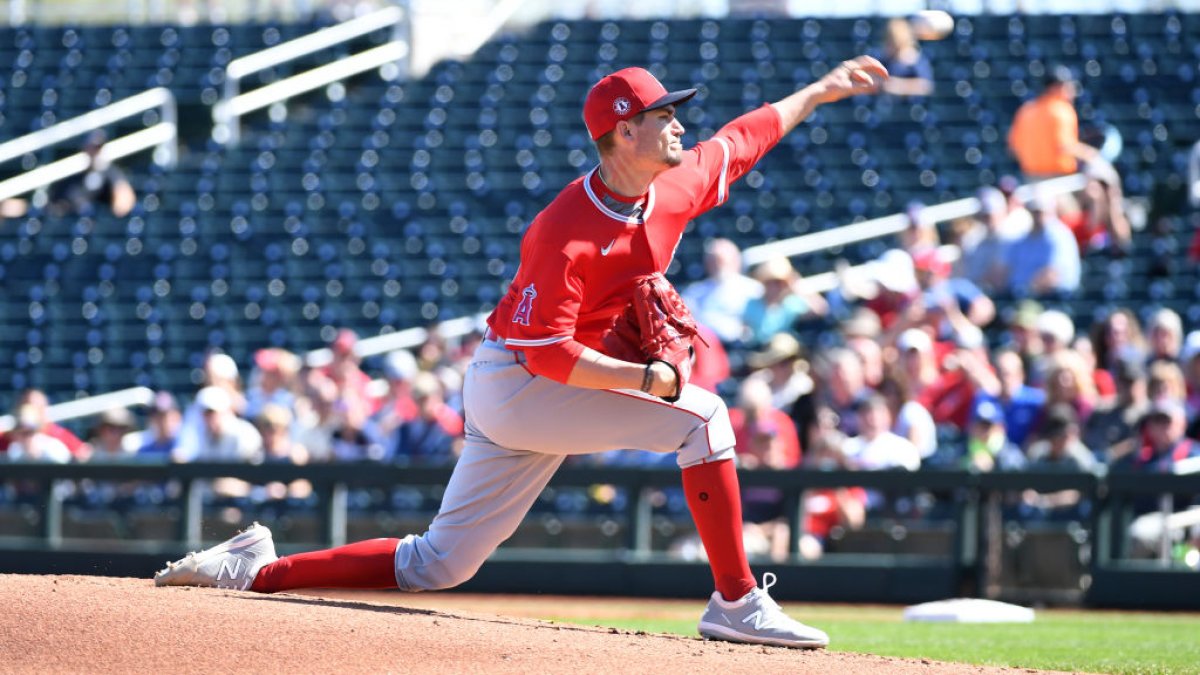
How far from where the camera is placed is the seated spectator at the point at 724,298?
13.6 meters

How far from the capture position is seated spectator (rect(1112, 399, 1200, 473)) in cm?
1070

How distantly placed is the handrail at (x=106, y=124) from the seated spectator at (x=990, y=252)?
9393 mm

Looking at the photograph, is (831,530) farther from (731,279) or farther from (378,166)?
(378,166)

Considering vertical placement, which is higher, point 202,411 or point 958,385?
point 958,385

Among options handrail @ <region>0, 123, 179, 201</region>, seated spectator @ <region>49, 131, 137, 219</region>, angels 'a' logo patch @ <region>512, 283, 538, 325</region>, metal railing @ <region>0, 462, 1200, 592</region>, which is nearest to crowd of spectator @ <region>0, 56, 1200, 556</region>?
metal railing @ <region>0, 462, 1200, 592</region>

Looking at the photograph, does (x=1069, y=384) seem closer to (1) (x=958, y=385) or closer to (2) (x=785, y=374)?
(1) (x=958, y=385)

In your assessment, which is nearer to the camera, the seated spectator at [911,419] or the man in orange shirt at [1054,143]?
the seated spectator at [911,419]

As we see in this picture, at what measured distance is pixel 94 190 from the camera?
1906cm

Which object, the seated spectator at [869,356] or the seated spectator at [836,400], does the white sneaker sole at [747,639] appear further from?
the seated spectator at [869,356]

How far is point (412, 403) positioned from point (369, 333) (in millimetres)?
3630

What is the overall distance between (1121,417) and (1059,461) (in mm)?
513

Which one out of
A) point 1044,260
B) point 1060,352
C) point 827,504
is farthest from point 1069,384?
point 1044,260

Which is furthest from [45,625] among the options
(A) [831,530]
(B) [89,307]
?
(B) [89,307]

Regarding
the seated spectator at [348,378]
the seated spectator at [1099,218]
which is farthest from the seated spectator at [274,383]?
the seated spectator at [1099,218]
